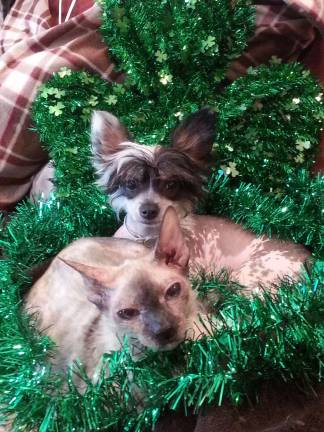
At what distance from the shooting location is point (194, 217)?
1260mm

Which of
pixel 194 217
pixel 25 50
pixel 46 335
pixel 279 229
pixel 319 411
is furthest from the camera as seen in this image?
pixel 25 50

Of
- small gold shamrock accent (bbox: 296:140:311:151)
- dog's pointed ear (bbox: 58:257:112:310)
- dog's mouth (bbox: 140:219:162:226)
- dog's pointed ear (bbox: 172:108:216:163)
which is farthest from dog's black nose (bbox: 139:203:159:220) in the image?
small gold shamrock accent (bbox: 296:140:311:151)

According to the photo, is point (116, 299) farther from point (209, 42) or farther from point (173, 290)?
point (209, 42)

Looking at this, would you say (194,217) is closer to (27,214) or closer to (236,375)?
(27,214)

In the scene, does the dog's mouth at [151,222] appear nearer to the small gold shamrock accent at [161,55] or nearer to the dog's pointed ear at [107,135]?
the dog's pointed ear at [107,135]

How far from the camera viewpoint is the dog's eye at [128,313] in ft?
2.60

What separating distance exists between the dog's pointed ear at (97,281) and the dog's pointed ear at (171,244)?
0.10 metres

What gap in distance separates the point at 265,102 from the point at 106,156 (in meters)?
0.42

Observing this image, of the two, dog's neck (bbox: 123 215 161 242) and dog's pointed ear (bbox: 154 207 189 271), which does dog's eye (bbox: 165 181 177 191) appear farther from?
dog's pointed ear (bbox: 154 207 189 271)

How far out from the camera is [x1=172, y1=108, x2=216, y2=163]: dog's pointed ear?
1.13m

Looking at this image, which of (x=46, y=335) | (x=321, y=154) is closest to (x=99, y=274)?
(x=46, y=335)

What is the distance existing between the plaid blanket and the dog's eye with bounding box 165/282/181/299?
2.43 ft

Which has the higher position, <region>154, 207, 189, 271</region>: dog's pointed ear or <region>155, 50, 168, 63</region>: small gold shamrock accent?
<region>155, 50, 168, 63</region>: small gold shamrock accent

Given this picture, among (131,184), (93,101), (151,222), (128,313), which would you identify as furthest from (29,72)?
(128,313)
